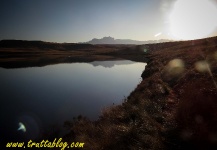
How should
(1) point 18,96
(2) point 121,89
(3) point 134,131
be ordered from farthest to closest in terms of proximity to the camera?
(2) point 121,89 → (1) point 18,96 → (3) point 134,131

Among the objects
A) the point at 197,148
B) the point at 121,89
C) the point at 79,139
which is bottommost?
the point at 121,89

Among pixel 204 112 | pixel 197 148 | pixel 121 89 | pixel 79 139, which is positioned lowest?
pixel 121 89

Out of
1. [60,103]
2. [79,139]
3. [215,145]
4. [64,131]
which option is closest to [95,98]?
[60,103]

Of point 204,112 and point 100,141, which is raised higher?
point 204,112

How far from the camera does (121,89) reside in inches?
1153

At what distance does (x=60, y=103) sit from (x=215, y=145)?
15.4 meters

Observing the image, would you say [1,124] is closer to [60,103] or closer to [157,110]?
[60,103]

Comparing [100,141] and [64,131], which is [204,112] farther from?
[64,131]

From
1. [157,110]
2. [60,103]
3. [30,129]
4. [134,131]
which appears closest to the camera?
[134,131]

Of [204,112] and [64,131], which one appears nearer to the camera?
[204,112]

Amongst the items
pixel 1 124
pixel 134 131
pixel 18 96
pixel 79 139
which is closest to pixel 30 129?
pixel 1 124

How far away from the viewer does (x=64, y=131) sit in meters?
14.0

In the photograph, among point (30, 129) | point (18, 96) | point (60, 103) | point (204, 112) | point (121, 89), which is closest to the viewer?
point (204, 112)

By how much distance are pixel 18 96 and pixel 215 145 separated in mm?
20143
